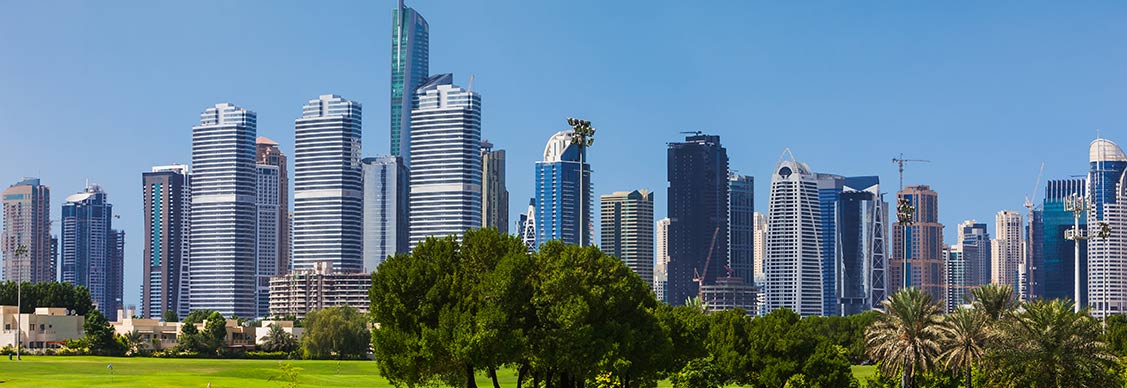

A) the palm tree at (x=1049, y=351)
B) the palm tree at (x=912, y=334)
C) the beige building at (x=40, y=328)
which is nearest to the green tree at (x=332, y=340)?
the beige building at (x=40, y=328)

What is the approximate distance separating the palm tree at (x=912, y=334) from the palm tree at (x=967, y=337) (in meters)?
1.01

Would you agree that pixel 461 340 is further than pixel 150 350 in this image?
No

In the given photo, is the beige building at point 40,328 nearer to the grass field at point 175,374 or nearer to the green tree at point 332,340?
the grass field at point 175,374

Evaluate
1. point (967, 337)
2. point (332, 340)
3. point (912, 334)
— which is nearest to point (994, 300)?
point (967, 337)

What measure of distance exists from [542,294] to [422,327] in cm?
643

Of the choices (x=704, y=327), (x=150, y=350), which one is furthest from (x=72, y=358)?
(x=704, y=327)

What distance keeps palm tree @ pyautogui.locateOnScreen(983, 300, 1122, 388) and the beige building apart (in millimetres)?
130025

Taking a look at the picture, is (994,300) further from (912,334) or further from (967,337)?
(912,334)

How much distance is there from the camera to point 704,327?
11456cm

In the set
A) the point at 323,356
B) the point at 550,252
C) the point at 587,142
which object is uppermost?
the point at 587,142

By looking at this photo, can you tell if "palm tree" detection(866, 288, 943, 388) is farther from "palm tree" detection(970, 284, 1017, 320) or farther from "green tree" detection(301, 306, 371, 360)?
"green tree" detection(301, 306, 371, 360)

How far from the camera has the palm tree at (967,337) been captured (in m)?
88.8

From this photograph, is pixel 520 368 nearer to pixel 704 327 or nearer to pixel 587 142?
pixel 587 142

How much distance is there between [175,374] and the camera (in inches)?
5084
